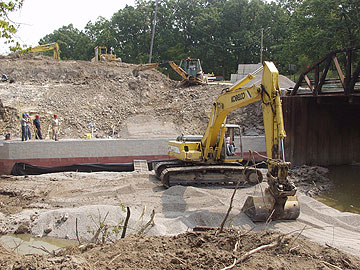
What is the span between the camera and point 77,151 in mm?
15555

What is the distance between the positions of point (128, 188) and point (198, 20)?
43610 mm

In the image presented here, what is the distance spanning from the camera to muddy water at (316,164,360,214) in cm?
1126

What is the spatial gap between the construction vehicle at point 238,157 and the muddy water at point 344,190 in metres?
2.89

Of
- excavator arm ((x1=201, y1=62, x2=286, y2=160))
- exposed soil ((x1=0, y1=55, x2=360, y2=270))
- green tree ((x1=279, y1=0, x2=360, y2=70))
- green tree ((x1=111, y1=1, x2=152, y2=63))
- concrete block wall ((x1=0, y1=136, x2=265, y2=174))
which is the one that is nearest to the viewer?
exposed soil ((x1=0, y1=55, x2=360, y2=270))

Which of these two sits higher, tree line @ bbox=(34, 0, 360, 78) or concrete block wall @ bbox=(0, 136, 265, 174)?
tree line @ bbox=(34, 0, 360, 78)

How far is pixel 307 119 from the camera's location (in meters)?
17.2

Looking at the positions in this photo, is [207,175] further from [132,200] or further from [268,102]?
[268,102]

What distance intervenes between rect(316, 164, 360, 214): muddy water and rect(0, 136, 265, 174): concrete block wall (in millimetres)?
7868

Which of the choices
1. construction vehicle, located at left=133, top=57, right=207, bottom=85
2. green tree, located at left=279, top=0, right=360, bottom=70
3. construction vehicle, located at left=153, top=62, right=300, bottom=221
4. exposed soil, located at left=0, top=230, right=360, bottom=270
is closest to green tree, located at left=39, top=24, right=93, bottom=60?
construction vehicle, located at left=133, top=57, right=207, bottom=85

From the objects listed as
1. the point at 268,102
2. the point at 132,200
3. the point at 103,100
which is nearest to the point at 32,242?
the point at 132,200

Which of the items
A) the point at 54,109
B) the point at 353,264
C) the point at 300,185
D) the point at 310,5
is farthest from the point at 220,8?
the point at 353,264

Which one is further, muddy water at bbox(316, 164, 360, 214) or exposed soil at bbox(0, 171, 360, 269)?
muddy water at bbox(316, 164, 360, 214)

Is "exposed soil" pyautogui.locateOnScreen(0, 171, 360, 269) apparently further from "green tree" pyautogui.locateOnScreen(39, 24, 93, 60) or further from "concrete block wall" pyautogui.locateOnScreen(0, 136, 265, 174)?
"green tree" pyautogui.locateOnScreen(39, 24, 93, 60)

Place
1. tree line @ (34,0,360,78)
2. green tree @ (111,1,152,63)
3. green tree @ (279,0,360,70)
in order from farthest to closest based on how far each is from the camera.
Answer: green tree @ (111,1,152,63), tree line @ (34,0,360,78), green tree @ (279,0,360,70)
